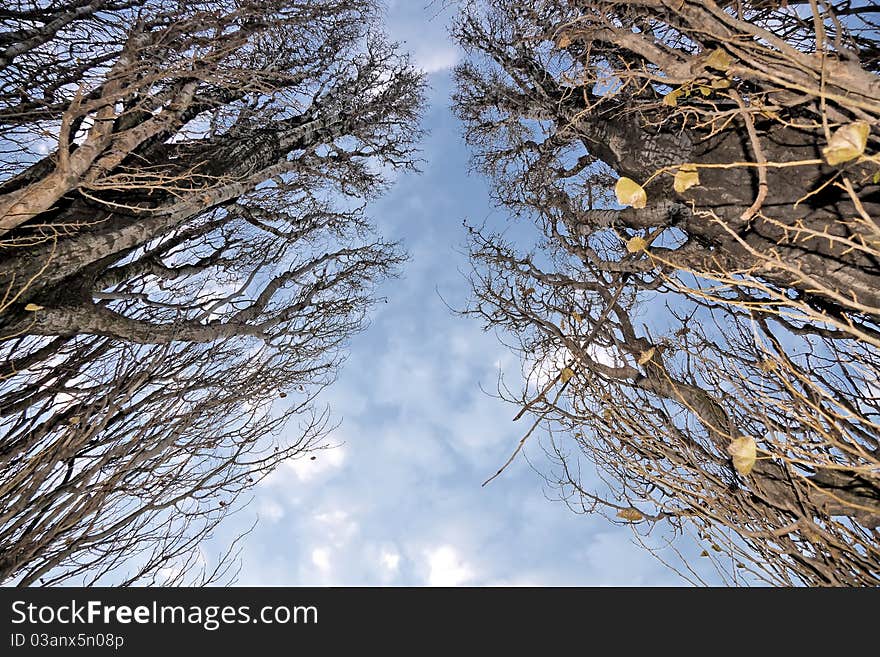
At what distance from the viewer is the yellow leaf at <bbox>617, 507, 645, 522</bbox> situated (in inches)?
92.8

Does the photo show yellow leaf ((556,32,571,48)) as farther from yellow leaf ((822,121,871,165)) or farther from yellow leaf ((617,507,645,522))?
yellow leaf ((617,507,645,522))

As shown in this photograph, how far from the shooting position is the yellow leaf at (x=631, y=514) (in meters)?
2.36

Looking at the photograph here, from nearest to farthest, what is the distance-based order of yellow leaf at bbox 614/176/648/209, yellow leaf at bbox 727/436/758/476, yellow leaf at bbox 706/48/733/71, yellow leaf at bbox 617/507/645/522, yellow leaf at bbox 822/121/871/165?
1. yellow leaf at bbox 822/121/871/165
2. yellow leaf at bbox 727/436/758/476
3. yellow leaf at bbox 614/176/648/209
4. yellow leaf at bbox 706/48/733/71
5. yellow leaf at bbox 617/507/645/522

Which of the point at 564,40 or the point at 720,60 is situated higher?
the point at 564,40

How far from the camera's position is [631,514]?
7.77 feet

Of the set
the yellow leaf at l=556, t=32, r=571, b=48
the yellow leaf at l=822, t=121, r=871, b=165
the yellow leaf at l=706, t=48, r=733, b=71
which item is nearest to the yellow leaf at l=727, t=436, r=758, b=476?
the yellow leaf at l=822, t=121, r=871, b=165

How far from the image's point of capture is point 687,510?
2.11 metres

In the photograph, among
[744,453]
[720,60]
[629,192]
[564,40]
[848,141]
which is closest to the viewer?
[848,141]

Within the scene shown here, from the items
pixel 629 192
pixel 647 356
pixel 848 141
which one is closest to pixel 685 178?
pixel 629 192

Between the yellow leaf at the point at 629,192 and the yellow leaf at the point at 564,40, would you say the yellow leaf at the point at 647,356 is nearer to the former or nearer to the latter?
the yellow leaf at the point at 629,192

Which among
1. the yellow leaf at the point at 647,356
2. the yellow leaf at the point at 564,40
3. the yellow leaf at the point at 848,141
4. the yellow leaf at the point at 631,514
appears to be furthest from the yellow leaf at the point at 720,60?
the yellow leaf at the point at 631,514

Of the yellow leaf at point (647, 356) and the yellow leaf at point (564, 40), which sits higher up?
the yellow leaf at point (564, 40)

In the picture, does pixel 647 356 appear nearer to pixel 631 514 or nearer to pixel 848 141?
pixel 631 514
